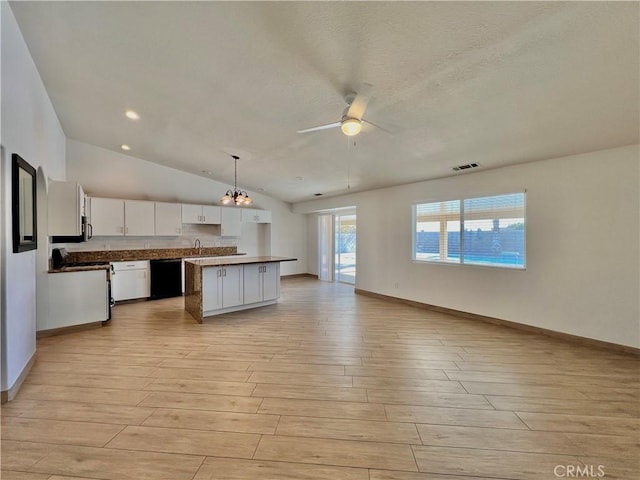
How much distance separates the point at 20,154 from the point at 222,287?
113 inches

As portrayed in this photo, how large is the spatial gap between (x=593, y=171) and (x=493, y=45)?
277 cm

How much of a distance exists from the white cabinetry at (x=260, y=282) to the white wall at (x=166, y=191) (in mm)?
2684

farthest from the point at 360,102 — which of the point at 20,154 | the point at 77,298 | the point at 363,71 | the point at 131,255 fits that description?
the point at 131,255

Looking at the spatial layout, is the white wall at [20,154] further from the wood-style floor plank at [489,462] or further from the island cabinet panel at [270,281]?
the wood-style floor plank at [489,462]

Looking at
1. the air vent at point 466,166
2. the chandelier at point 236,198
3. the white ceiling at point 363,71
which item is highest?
the white ceiling at point 363,71

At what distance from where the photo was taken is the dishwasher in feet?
19.5

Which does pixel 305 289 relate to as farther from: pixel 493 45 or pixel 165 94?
pixel 493 45

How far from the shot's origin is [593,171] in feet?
11.7

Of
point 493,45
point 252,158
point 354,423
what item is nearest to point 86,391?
point 354,423

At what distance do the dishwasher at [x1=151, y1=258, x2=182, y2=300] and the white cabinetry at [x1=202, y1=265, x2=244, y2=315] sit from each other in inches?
83.9

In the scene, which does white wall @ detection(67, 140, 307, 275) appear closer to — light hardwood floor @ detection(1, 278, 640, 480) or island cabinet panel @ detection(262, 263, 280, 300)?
island cabinet panel @ detection(262, 263, 280, 300)

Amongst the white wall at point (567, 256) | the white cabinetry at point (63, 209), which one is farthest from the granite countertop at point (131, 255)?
the white wall at point (567, 256)

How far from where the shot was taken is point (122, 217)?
5750 mm

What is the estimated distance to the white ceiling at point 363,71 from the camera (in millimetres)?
1913
